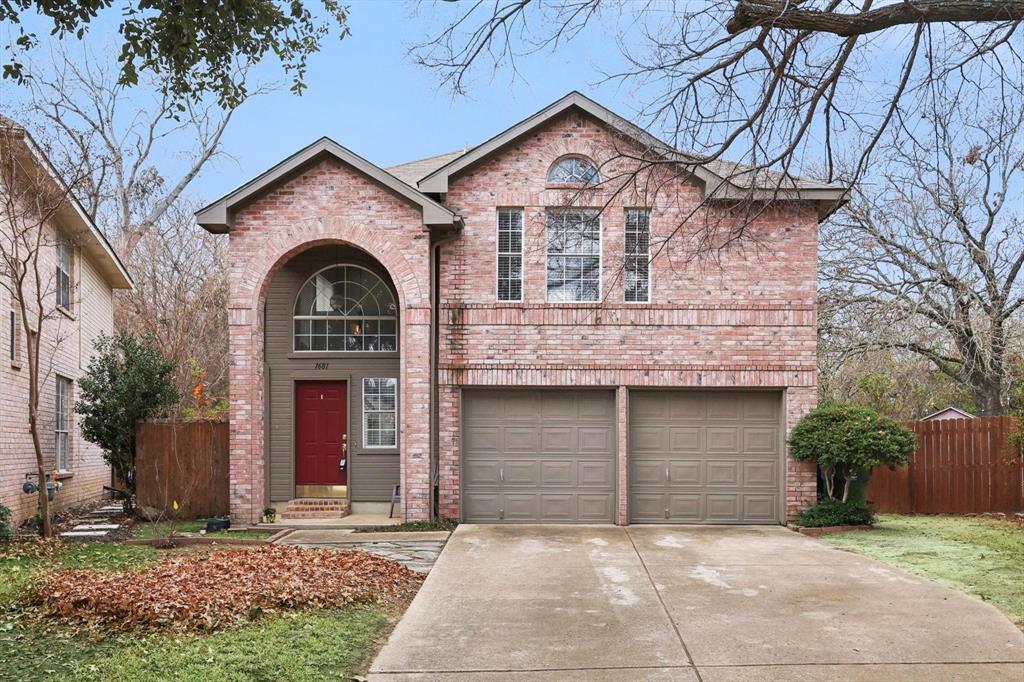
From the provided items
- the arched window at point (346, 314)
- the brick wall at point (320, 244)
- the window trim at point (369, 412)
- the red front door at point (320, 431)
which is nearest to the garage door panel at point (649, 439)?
the brick wall at point (320, 244)

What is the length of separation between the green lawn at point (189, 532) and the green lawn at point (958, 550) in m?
8.60

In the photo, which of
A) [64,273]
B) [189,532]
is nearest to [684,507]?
[189,532]

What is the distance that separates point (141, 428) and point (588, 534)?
8.22 m

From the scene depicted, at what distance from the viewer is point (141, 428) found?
16.2m

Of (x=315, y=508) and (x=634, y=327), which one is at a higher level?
(x=634, y=327)

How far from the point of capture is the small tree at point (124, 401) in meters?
16.3

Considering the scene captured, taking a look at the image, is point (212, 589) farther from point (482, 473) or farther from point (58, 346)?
point (58, 346)

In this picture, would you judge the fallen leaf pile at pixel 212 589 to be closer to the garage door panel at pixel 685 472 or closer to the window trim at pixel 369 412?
the window trim at pixel 369 412

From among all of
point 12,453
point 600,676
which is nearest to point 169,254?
point 12,453

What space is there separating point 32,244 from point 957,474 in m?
17.4

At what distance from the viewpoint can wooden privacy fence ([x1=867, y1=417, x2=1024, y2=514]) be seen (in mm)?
17078

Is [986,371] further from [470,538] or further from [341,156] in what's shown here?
[341,156]

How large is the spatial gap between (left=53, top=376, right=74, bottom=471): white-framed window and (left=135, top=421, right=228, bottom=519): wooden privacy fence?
2.52 meters

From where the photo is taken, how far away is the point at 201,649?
6.69 m
